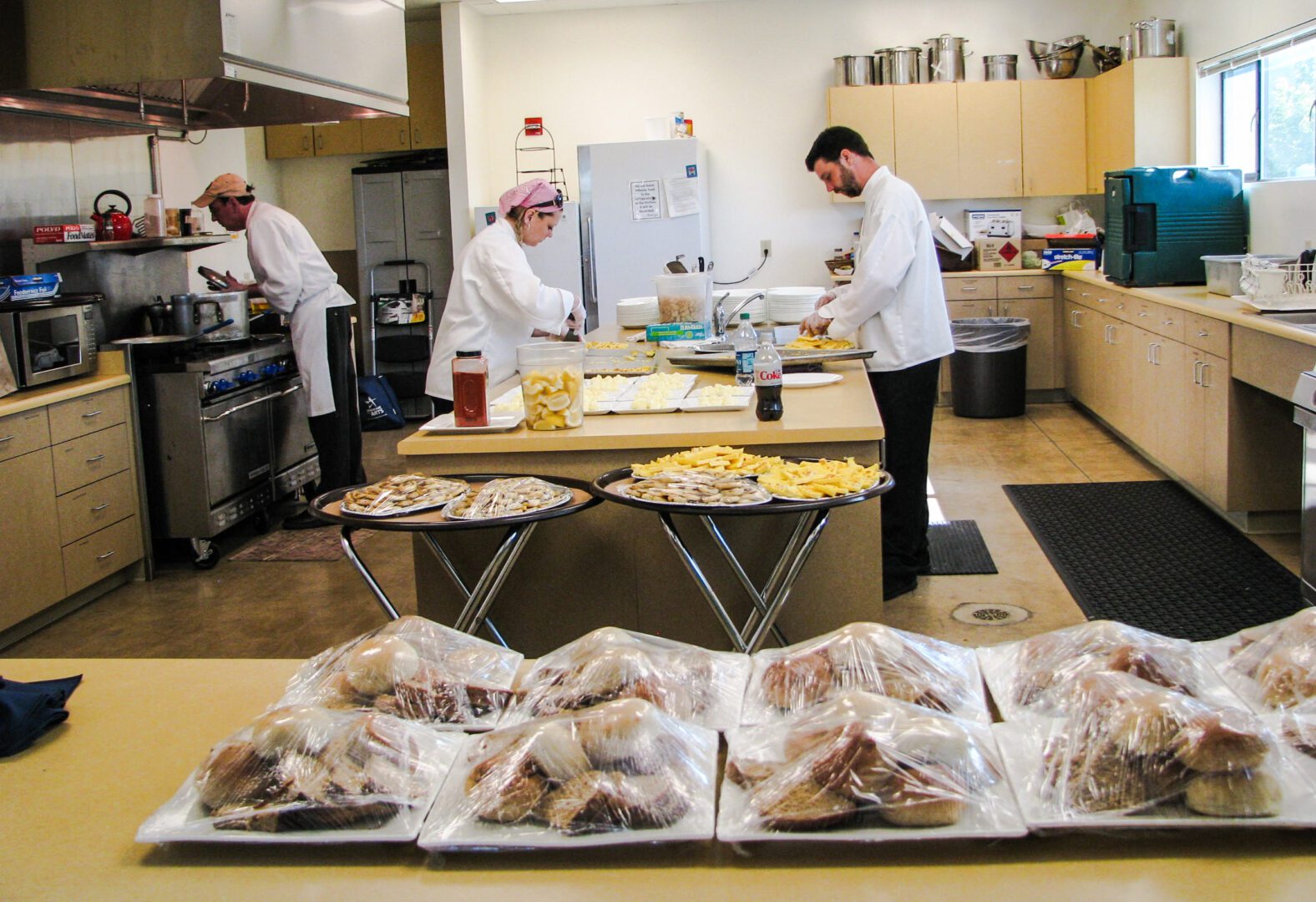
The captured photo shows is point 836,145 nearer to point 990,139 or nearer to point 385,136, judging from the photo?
point 990,139

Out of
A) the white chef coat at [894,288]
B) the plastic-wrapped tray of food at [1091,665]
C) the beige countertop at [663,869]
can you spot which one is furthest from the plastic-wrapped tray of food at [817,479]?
the white chef coat at [894,288]

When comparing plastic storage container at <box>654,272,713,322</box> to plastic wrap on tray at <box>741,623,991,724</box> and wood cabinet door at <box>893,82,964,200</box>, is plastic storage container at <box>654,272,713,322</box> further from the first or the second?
plastic wrap on tray at <box>741,623,991,724</box>

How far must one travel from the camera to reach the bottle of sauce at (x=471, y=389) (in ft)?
10.7

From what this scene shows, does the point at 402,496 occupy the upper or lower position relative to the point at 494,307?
lower

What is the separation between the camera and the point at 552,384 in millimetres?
3254

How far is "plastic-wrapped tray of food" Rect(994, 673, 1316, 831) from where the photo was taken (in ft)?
3.89

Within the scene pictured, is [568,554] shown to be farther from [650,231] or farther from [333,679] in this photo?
[650,231]

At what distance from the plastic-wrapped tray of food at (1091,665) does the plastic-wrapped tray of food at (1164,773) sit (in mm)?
107

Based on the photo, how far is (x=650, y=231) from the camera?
28.4 feet

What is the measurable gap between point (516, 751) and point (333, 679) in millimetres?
331

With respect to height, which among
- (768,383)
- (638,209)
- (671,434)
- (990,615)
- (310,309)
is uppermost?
(638,209)

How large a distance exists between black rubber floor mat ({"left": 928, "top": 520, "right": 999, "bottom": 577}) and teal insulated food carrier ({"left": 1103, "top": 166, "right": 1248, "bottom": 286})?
2.00 metres

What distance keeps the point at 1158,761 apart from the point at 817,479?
4.72 ft

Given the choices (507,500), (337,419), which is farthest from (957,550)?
(337,419)
